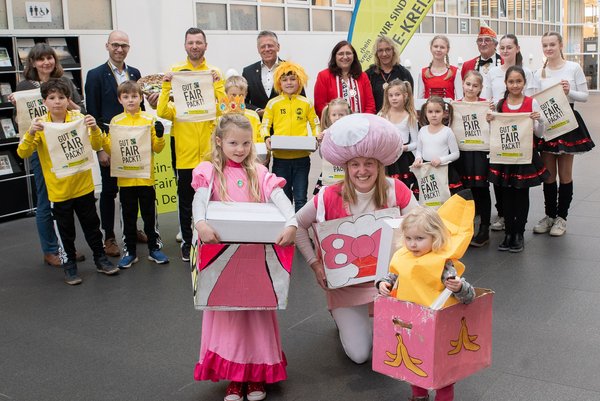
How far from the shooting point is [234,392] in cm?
355

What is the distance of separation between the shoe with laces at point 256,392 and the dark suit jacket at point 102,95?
346 centimetres

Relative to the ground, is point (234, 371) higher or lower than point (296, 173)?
lower

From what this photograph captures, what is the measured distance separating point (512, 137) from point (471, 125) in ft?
1.25

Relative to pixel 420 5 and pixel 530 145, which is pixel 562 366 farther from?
pixel 420 5

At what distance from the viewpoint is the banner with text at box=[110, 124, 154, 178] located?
5.91m

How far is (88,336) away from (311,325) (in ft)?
4.56

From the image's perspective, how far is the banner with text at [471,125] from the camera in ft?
20.2

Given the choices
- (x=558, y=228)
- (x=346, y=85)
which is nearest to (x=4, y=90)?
(x=346, y=85)

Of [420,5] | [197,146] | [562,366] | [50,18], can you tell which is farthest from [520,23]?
[562,366]

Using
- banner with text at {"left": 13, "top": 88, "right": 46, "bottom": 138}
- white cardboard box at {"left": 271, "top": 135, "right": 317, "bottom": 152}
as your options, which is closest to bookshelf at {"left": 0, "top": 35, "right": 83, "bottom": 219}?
banner with text at {"left": 13, "top": 88, "right": 46, "bottom": 138}

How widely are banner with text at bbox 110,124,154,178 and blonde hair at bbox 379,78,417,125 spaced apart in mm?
2024

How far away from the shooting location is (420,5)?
8.70 meters

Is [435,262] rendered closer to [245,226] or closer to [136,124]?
[245,226]

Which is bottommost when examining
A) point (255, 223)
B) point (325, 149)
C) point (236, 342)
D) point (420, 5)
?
point (236, 342)
